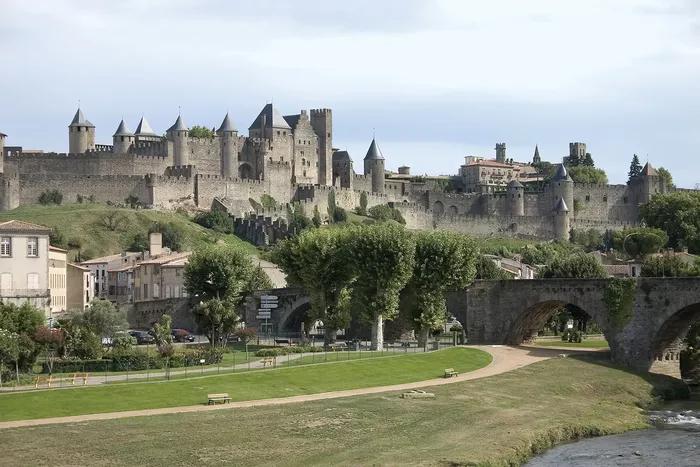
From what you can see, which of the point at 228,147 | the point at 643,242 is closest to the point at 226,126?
the point at 228,147

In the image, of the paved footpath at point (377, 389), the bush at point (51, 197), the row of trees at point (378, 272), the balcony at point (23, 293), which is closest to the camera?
the paved footpath at point (377, 389)

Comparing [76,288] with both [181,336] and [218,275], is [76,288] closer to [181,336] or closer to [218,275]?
[181,336]

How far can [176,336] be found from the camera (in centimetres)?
7981

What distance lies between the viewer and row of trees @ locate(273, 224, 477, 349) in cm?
6962

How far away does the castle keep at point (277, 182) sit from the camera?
128 metres

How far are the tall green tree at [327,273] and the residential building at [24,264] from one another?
1481 cm

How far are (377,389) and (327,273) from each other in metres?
20.8

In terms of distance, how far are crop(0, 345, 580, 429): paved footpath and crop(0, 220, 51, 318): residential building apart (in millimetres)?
25270

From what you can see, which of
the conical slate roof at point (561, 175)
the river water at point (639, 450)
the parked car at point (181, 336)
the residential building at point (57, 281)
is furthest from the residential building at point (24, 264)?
the conical slate roof at point (561, 175)

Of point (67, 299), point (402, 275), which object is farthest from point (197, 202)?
point (402, 275)

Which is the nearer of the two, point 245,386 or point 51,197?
point 245,386

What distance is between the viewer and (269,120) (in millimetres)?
149750

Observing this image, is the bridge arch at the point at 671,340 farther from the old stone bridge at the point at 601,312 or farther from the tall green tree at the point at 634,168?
the tall green tree at the point at 634,168

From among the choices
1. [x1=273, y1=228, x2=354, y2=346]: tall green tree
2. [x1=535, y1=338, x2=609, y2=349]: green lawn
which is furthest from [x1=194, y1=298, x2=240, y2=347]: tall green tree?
[x1=535, y1=338, x2=609, y2=349]: green lawn
